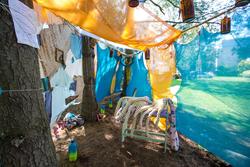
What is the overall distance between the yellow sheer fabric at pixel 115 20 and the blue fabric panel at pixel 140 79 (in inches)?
82.4

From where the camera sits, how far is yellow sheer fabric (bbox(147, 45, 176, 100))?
3.03 meters

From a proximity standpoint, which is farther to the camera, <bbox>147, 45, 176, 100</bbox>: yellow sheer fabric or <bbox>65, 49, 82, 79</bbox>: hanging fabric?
<bbox>147, 45, 176, 100</bbox>: yellow sheer fabric

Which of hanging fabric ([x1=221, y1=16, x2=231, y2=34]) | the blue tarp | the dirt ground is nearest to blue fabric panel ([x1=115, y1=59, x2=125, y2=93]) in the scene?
the dirt ground

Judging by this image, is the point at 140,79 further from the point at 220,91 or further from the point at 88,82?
the point at 220,91

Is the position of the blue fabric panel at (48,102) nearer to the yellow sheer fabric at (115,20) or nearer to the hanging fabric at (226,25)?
the yellow sheer fabric at (115,20)

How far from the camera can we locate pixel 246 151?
73.5 inches

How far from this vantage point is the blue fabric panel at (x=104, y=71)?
170 inches

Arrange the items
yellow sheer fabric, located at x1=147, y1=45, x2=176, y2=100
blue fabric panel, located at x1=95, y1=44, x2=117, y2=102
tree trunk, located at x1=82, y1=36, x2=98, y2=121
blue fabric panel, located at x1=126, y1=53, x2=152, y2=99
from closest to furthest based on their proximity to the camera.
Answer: yellow sheer fabric, located at x1=147, y1=45, x2=176, y2=100
tree trunk, located at x1=82, y1=36, x2=98, y2=121
blue fabric panel, located at x1=126, y1=53, x2=152, y2=99
blue fabric panel, located at x1=95, y1=44, x2=117, y2=102

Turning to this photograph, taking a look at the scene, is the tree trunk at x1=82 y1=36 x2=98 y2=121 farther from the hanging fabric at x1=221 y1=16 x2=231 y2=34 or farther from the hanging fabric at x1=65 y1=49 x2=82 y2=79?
the hanging fabric at x1=221 y1=16 x2=231 y2=34

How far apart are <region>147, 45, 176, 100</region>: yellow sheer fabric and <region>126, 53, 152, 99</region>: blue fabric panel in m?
0.36

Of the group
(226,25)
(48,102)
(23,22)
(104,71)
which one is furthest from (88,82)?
(226,25)

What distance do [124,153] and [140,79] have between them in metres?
2.43

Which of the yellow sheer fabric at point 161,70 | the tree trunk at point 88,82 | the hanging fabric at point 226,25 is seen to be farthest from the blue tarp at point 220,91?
the tree trunk at point 88,82

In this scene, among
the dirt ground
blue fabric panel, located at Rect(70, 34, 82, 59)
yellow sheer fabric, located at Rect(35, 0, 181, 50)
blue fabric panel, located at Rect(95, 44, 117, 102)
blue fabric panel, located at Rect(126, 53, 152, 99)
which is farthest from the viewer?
blue fabric panel, located at Rect(95, 44, 117, 102)
